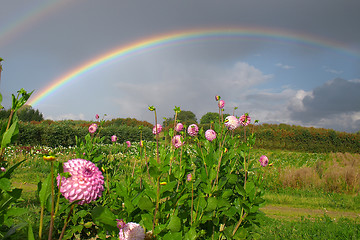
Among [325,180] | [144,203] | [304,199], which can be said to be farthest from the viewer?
[325,180]

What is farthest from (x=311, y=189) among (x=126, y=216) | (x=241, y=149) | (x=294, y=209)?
(x=126, y=216)

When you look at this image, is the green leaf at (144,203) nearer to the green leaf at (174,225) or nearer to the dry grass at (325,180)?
the green leaf at (174,225)

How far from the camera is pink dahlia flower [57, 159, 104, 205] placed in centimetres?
108

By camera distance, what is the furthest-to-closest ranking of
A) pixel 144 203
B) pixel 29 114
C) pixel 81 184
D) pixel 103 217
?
1. pixel 29 114
2. pixel 144 203
3. pixel 103 217
4. pixel 81 184

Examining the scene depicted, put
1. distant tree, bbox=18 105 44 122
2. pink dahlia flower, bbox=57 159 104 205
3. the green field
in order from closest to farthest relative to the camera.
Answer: pink dahlia flower, bbox=57 159 104 205
the green field
distant tree, bbox=18 105 44 122

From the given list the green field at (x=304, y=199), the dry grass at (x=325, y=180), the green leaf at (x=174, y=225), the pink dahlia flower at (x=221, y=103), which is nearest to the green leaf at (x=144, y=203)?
the green leaf at (x=174, y=225)

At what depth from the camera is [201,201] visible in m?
1.80

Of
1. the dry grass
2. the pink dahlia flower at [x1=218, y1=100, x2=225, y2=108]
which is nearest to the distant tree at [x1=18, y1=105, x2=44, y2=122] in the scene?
the dry grass

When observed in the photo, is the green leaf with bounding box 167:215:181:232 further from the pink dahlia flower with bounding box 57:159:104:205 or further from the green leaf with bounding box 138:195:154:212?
the pink dahlia flower with bounding box 57:159:104:205

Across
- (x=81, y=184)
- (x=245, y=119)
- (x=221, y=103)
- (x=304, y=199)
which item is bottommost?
(x=304, y=199)

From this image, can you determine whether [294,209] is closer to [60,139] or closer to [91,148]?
[91,148]

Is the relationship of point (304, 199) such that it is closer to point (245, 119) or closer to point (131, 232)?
point (245, 119)

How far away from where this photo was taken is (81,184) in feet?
3.56

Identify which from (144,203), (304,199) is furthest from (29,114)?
(144,203)
